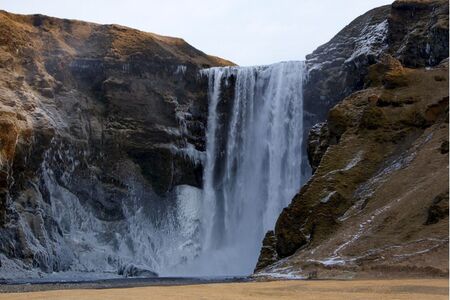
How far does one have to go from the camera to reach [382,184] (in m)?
35.5

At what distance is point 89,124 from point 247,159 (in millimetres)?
16328

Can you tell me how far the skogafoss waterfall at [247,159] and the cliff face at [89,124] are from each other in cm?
228

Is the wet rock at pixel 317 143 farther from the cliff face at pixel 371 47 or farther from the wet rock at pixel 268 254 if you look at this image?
the cliff face at pixel 371 47

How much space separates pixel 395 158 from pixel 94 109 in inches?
1443

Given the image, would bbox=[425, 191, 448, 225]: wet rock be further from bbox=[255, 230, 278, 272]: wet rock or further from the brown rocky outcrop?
bbox=[255, 230, 278, 272]: wet rock

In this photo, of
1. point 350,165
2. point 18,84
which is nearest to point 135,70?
point 18,84

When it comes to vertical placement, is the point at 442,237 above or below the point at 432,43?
below

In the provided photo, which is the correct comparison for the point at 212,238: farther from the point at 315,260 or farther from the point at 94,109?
the point at 315,260

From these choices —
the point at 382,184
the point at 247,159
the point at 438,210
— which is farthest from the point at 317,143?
the point at 438,210

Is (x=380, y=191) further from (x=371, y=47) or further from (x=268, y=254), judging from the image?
(x=371, y=47)

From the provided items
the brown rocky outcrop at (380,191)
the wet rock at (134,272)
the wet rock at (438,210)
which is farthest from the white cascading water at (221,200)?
the wet rock at (438,210)

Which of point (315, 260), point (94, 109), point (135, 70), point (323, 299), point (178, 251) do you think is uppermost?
point (135, 70)

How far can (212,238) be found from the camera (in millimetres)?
64750

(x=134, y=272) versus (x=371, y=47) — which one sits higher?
(x=371, y=47)
